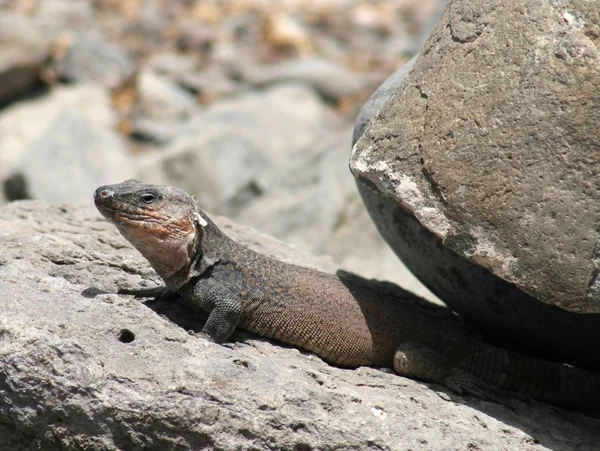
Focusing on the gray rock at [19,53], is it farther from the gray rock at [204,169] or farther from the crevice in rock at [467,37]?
the crevice in rock at [467,37]

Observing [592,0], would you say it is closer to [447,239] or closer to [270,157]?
[447,239]

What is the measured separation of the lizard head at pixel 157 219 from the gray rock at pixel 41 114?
29.0 feet

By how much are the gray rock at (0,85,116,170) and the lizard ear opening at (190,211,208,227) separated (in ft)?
28.9

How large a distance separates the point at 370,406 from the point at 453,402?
2.50ft

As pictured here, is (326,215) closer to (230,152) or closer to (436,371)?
(230,152)

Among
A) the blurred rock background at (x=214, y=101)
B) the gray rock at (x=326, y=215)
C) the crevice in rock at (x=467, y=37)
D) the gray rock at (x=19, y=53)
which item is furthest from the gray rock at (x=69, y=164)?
the crevice in rock at (x=467, y=37)

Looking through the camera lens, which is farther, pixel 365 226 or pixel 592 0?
pixel 365 226

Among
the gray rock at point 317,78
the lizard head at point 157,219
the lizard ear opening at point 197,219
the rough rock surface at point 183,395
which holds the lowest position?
the rough rock surface at point 183,395

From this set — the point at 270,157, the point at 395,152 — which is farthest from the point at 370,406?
the point at 270,157

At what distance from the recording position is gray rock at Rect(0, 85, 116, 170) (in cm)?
1482

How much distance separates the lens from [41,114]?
15422 mm

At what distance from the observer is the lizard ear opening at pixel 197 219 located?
6.05m

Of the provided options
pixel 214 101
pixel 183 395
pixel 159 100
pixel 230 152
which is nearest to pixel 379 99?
pixel 183 395

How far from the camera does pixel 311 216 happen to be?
1123 centimetres
